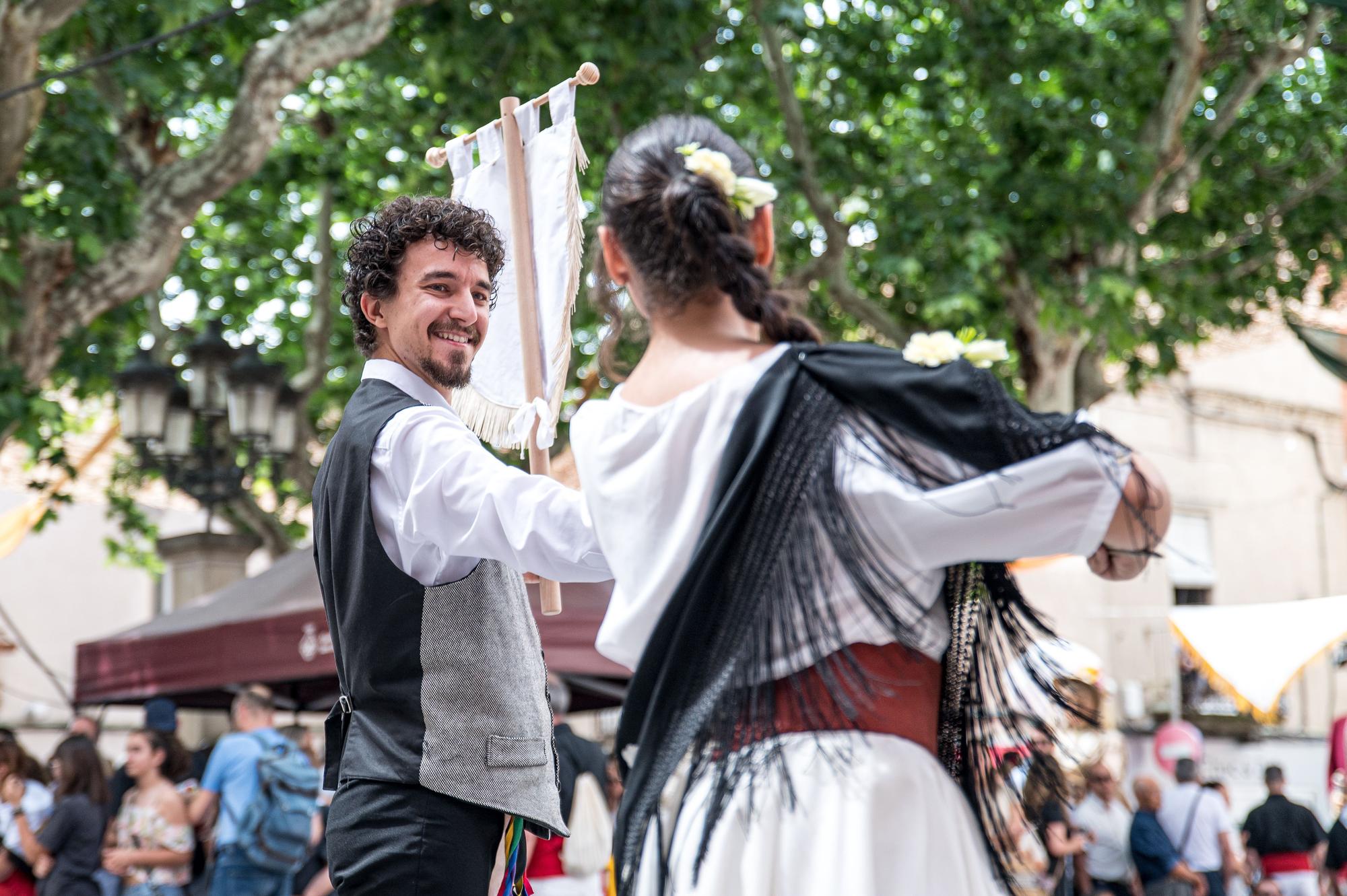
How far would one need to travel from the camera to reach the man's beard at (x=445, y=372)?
9.94 feet

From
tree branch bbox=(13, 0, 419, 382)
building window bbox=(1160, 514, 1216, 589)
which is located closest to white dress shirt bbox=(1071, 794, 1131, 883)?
tree branch bbox=(13, 0, 419, 382)

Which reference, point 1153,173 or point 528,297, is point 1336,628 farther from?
point 528,297

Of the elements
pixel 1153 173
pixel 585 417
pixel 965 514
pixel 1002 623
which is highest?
pixel 1153 173

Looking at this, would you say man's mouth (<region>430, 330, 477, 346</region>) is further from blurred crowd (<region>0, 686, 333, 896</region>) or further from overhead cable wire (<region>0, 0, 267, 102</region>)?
blurred crowd (<region>0, 686, 333, 896</region>)

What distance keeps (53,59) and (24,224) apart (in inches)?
84.9

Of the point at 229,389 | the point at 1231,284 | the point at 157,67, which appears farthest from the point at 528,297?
the point at 1231,284

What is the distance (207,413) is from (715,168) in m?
8.80

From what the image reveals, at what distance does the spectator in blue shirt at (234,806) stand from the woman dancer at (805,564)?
5217mm

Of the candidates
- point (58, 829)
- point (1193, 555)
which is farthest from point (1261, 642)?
point (1193, 555)

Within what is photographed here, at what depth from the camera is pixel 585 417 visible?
7.13ft

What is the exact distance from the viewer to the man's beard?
3.03 m

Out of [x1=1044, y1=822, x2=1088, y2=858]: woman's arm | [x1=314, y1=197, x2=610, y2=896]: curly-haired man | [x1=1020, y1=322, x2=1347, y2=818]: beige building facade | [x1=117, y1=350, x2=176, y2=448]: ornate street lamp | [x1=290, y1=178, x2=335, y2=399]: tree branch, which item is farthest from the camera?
[x1=1020, y1=322, x2=1347, y2=818]: beige building facade

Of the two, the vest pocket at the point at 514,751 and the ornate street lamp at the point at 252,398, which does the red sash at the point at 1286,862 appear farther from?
the vest pocket at the point at 514,751

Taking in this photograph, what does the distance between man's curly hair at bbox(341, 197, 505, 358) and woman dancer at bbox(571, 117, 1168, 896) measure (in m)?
1.01
